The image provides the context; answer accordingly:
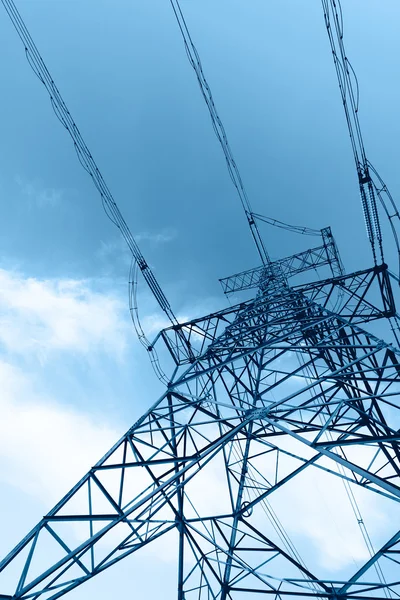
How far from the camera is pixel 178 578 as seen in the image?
6.61 metres

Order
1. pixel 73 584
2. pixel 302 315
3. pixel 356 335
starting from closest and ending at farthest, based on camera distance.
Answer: pixel 73 584, pixel 356 335, pixel 302 315

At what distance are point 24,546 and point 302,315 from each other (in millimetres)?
8520

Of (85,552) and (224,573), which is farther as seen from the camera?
(224,573)

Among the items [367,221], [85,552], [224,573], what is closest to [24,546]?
[85,552]

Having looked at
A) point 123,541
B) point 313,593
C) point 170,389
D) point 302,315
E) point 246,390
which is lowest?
point 313,593

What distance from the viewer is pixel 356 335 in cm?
803

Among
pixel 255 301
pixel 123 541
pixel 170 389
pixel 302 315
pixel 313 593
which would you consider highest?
pixel 255 301

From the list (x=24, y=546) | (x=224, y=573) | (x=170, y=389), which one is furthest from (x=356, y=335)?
(x=24, y=546)

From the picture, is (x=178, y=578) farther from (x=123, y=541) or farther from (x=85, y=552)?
(x=85, y=552)

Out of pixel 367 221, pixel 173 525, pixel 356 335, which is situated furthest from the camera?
pixel 367 221

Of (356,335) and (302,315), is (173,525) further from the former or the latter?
(302,315)

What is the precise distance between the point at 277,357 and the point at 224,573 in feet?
16.2

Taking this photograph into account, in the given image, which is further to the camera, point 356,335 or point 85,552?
point 356,335

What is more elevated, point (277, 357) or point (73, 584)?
point (277, 357)
